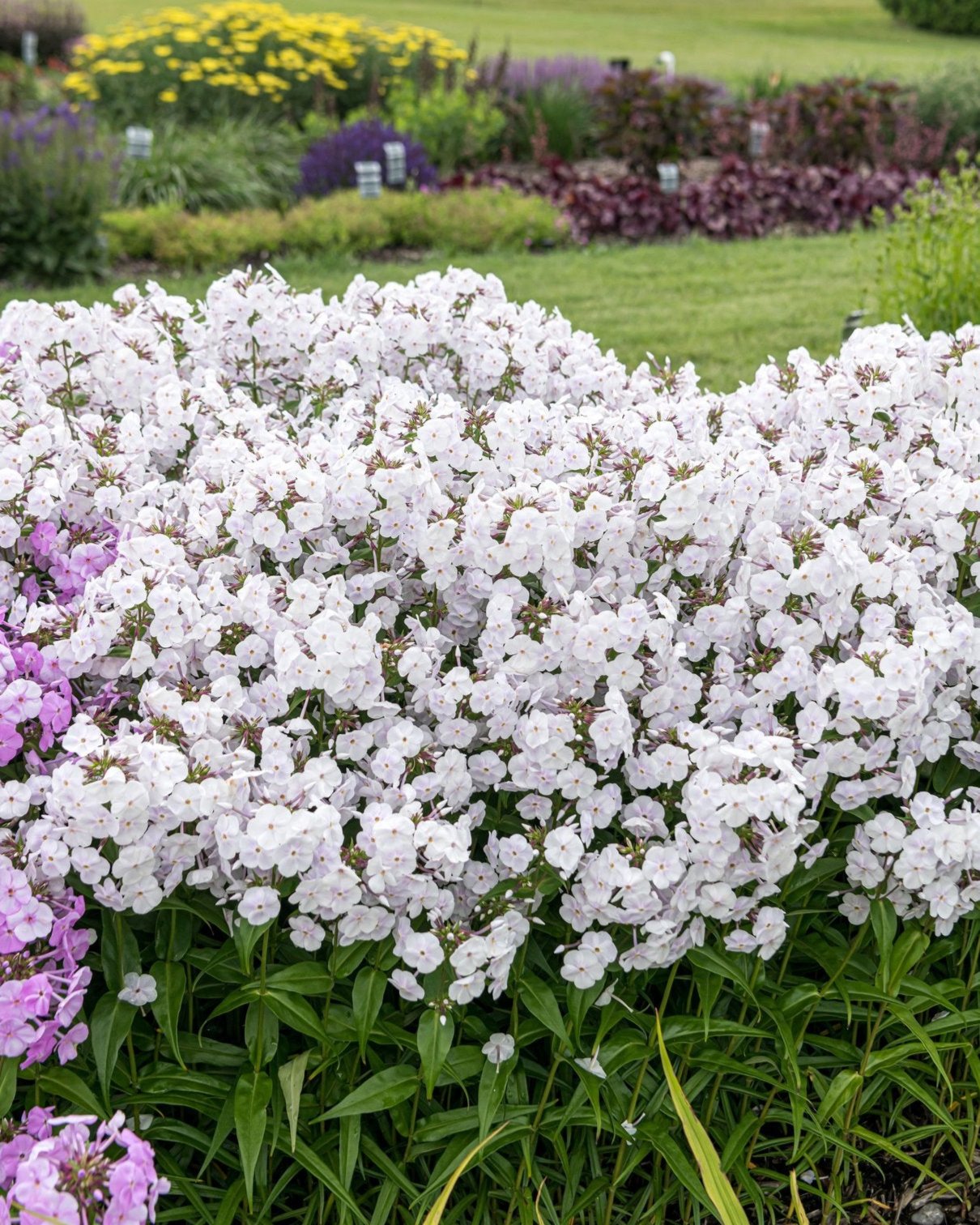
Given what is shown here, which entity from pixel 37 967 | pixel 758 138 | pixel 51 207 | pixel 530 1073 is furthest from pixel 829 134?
pixel 37 967

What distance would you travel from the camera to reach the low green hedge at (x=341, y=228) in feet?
27.9

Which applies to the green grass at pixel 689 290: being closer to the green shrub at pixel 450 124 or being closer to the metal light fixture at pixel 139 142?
the metal light fixture at pixel 139 142

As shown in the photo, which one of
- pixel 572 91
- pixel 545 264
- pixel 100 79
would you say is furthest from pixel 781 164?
pixel 100 79

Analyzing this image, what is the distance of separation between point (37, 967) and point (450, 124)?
1035cm

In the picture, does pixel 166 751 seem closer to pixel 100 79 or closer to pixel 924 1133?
pixel 924 1133

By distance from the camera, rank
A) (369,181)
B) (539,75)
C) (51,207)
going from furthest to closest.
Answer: (539,75) < (369,181) < (51,207)

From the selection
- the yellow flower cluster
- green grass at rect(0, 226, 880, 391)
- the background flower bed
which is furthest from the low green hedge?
the background flower bed

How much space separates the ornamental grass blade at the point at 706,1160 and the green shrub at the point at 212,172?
28.1ft

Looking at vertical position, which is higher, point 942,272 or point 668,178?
point 942,272

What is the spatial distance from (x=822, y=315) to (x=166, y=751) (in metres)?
6.41

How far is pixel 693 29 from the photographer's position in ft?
97.8

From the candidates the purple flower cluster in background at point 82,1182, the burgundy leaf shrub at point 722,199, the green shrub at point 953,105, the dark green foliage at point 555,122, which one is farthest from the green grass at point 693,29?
the purple flower cluster in background at point 82,1182

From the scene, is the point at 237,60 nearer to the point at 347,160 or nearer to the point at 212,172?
the point at 212,172

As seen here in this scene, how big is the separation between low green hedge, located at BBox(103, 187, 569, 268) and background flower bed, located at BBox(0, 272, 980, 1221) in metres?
6.20
